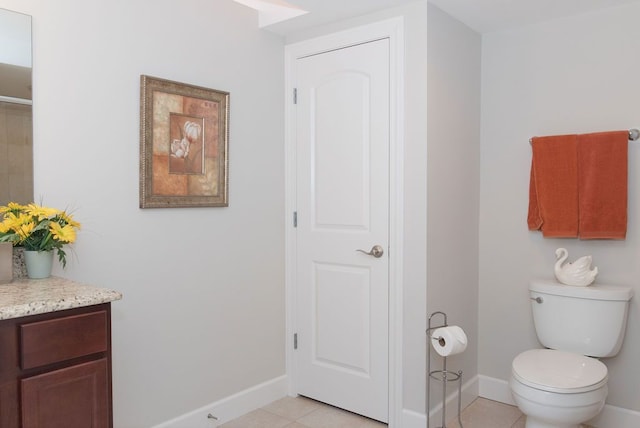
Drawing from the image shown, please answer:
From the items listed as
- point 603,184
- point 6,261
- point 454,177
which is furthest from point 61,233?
point 603,184

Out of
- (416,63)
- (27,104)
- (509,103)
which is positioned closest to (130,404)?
(27,104)

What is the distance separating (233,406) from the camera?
2.83 m

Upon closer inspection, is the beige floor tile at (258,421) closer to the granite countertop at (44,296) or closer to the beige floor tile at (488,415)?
the beige floor tile at (488,415)

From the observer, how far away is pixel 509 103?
2992 mm

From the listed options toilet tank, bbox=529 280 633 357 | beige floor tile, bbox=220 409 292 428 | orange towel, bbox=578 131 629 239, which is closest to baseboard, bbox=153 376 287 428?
beige floor tile, bbox=220 409 292 428

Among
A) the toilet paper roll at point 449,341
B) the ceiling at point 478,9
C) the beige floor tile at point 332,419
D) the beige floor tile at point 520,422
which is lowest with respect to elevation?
the beige floor tile at point 332,419

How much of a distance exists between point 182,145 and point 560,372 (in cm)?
202

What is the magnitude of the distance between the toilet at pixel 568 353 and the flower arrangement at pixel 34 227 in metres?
1.97

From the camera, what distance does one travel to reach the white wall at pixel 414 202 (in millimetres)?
2578

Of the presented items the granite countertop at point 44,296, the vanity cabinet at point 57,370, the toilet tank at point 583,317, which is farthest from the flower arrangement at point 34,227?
the toilet tank at point 583,317

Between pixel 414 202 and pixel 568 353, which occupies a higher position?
pixel 414 202

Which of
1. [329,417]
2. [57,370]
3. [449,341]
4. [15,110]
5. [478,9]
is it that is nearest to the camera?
[57,370]

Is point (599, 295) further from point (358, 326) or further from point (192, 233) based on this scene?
point (192, 233)

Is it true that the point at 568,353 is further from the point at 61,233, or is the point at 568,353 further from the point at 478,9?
the point at 61,233
